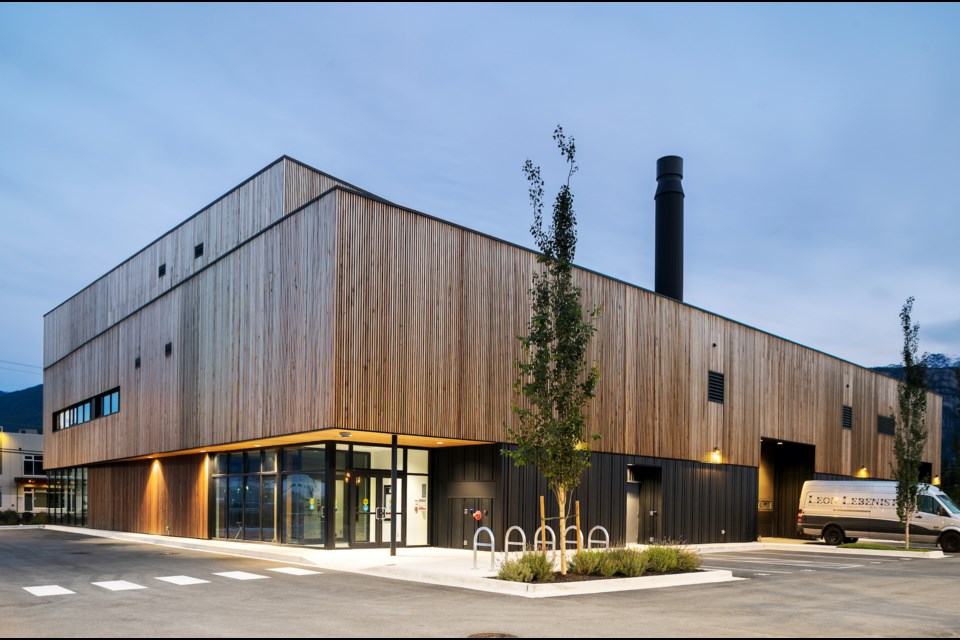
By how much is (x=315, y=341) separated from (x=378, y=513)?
5677 millimetres

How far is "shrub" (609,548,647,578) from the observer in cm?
1600

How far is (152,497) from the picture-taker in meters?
34.3

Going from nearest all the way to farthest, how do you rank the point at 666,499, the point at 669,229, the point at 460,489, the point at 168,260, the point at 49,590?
the point at 49,590 < the point at 460,489 < the point at 666,499 < the point at 669,229 < the point at 168,260

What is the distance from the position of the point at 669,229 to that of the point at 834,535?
1361 cm

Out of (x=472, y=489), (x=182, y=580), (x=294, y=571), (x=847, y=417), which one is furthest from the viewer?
(x=847, y=417)

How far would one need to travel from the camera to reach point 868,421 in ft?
133

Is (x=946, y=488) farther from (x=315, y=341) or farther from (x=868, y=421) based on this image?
(x=315, y=341)

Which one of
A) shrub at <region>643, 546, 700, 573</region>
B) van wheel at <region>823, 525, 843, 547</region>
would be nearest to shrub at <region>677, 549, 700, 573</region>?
shrub at <region>643, 546, 700, 573</region>

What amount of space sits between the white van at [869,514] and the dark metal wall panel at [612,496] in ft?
7.68

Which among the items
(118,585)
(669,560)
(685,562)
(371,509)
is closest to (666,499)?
(371,509)

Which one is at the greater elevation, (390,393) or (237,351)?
(237,351)

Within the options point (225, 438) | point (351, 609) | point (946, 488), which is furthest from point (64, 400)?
point (946, 488)

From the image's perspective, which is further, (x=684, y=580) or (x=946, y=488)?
(x=946, y=488)

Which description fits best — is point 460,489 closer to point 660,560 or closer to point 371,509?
point 371,509
